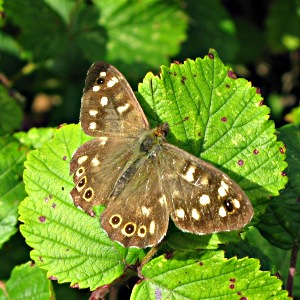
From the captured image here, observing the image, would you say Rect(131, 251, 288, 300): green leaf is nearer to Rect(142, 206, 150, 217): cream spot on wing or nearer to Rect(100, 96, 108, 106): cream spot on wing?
Rect(142, 206, 150, 217): cream spot on wing

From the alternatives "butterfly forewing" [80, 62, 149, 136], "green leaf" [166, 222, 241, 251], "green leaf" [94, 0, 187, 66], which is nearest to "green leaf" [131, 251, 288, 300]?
"green leaf" [166, 222, 241, 251]

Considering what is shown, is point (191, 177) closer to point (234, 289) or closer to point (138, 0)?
point (234, 289)

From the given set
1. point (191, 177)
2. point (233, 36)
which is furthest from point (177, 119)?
point (233, 36)

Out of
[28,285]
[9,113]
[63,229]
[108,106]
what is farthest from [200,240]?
[9,113]

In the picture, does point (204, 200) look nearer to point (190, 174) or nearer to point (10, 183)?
point (190, 174)

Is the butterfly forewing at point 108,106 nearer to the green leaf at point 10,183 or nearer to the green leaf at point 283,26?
the green leaf at point 10,183

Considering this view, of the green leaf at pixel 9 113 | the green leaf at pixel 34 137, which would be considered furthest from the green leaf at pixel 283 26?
the green leaf at pixel 34 137
